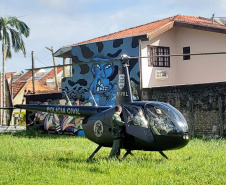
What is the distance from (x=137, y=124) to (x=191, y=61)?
15247 millimetres

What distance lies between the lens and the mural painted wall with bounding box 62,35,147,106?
1000 inches

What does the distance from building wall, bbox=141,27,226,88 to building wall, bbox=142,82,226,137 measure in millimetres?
3176

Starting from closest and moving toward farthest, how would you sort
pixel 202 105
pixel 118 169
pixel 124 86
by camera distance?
pixel 118 169, pixel 124 86, pixel 202 105

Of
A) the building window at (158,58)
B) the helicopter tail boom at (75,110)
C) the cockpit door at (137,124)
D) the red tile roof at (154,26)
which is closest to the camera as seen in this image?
the cockpit door at (137,124)

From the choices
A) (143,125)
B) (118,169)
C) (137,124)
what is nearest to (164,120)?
(143,125)

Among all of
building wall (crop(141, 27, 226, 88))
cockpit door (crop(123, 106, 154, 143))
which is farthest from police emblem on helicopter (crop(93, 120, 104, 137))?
building wall (crop(141, 27, 226, 88))

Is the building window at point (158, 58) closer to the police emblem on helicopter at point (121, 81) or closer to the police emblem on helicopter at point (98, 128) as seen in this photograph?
the police emblem on helicopter at point (121, 81)

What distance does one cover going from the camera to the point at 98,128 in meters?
13.9

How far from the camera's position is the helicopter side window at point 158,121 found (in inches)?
483

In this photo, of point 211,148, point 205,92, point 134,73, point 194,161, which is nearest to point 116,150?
point 194,161

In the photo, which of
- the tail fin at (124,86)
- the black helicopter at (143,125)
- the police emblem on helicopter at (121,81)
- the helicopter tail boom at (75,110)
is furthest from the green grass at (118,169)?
the police emblem on helicopter at (121,81)

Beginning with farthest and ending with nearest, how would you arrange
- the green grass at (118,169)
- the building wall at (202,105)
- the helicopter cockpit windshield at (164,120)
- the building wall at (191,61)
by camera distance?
1. the building wall at (191,61)
2. the building wall at (202,105)
3. the helicopter cockpit windshield at (164,120)
4. the green grass at (118,169)

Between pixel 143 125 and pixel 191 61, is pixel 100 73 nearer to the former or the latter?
pixel 191 61

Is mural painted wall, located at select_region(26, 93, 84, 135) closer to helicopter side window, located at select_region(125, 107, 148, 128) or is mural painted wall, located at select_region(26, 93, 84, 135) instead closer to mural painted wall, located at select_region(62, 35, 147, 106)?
mural painted wall, located at select_region(62, 35, 147, 106)
